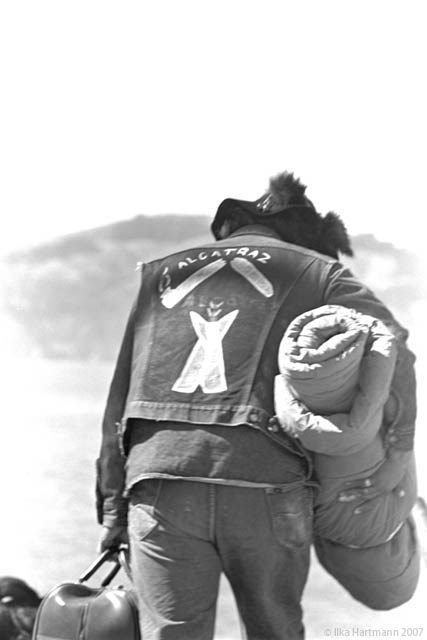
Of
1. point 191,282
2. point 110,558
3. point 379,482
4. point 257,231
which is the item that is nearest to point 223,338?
point 191,282

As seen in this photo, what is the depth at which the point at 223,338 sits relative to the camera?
2316 millimetres

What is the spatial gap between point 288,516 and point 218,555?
18 centimetres

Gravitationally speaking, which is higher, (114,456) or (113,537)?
(114,456)

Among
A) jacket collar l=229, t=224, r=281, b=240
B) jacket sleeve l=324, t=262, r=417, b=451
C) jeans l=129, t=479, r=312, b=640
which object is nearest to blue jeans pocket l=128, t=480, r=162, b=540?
jeans l=129, t=479, r=312, b=640

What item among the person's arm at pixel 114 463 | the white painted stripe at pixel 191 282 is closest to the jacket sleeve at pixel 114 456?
the person's arm at pixel 114 463

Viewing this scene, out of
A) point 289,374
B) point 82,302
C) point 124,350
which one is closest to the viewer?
point 289,374

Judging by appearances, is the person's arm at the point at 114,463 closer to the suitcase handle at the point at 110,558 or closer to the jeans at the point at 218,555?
the suitcase handle at the point at 110,558

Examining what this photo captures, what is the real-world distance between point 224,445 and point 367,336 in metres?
0.37

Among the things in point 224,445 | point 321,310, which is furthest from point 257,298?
point 224,445

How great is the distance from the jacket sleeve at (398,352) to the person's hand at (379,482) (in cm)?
3

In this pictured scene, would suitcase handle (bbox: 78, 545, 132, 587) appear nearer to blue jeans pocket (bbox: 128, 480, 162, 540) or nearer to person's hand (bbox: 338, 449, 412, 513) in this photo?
blue jeans pocket (bbox: 128, 480, 162, 540)

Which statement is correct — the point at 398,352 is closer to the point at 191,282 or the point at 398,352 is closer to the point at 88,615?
the point at 191,282

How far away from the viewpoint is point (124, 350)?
249 centimetres

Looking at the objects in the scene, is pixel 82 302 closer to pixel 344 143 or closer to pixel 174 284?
pixel 174 284
